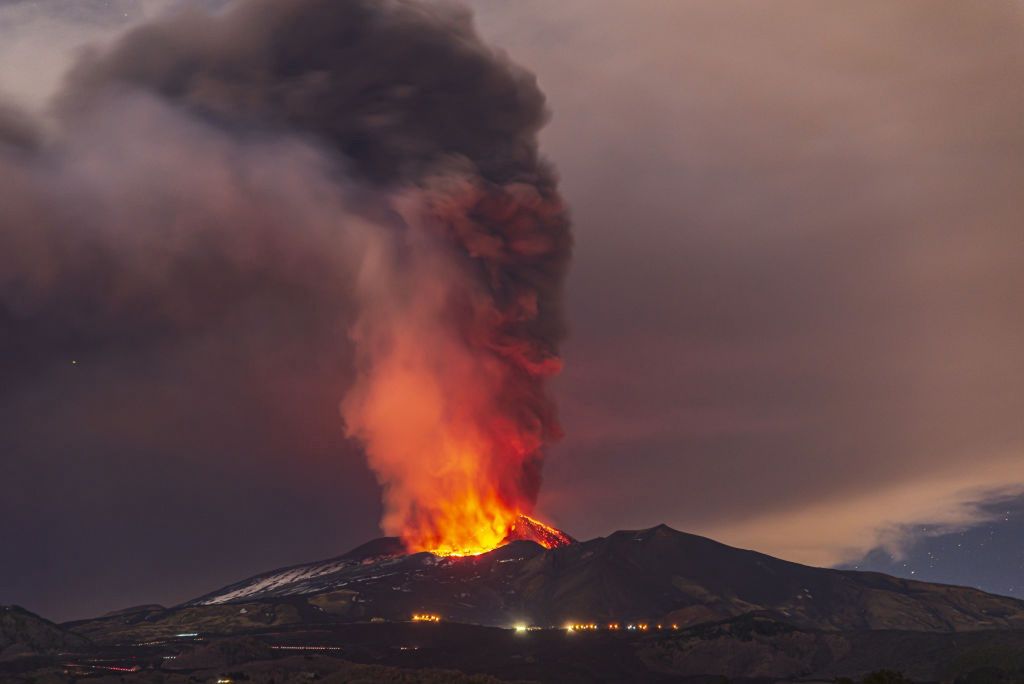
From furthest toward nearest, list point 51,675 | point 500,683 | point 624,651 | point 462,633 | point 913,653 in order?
point 462,633 < point 624,651 < point 913,653 < point 51,675 < point 500,683

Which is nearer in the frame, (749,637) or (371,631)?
(749,637)

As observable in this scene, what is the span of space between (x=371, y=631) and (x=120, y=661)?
43333 mm

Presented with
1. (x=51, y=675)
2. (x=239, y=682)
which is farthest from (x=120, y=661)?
(x=239, y=682)

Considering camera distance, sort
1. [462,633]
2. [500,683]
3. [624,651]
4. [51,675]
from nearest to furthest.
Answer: [500,683] < [51,675] < [624,651] < [462,633]

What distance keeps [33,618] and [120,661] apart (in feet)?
125

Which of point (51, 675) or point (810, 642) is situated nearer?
point (51, 675)

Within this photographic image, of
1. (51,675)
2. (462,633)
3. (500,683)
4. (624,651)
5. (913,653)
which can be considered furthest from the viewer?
(462,633)

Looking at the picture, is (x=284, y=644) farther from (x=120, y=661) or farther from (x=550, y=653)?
(x=550, y=653)

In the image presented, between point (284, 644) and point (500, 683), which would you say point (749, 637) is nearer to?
point (500, 683)

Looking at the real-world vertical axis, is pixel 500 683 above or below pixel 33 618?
below

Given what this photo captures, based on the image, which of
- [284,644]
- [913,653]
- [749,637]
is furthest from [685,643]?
[284,644]

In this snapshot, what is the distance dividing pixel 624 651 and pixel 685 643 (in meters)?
10.3

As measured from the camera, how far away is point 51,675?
149m

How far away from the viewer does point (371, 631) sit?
636ft
